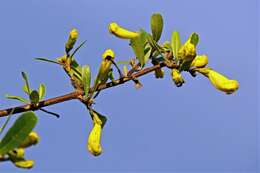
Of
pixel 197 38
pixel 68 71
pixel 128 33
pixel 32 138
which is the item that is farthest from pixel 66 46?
pixel 32 138

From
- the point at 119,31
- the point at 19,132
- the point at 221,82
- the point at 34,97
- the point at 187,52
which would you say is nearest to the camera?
the point at 19,132

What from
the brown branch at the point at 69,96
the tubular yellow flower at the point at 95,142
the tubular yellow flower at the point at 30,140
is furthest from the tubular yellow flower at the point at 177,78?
the tubular yellow flower at the point at 30,140

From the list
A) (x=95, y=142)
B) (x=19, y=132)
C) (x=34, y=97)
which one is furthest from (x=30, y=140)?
(x=95, y=142)

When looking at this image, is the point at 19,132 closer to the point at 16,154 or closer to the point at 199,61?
the point at 16,154

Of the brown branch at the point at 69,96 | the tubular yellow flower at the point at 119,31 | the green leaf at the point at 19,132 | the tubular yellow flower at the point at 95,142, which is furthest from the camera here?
the tubular yellow flower at the point at 119,31

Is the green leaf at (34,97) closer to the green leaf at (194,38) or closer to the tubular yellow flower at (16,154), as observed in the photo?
the tubular yellow flower at (16,154)

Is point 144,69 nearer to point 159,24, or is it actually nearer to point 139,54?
point 139,54
